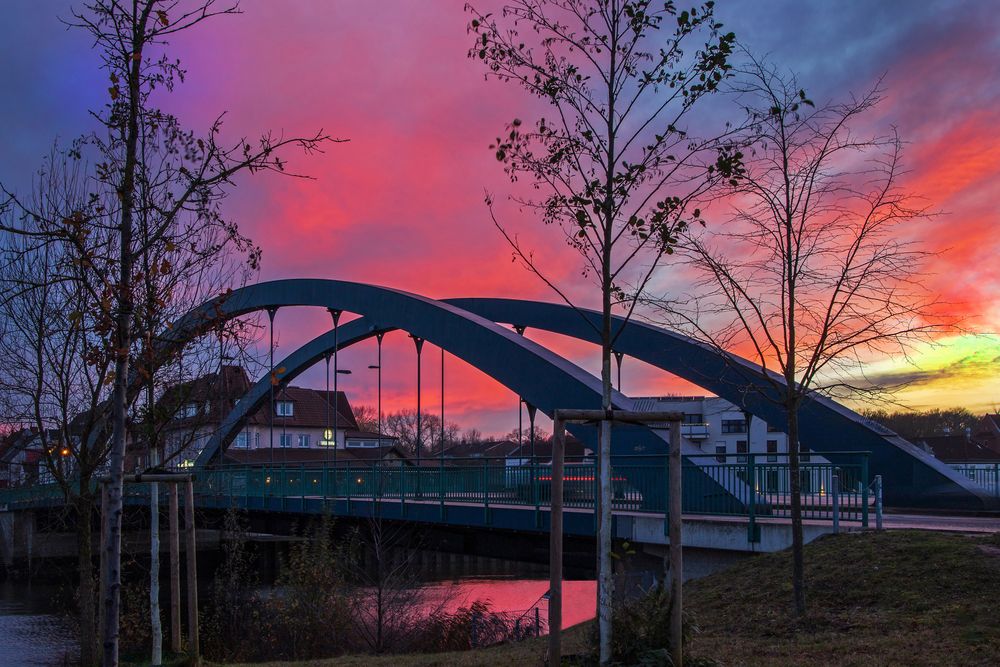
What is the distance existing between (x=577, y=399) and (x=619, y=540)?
5044 millimetres

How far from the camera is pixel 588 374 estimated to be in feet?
56.6

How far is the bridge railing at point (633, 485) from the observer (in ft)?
35.9

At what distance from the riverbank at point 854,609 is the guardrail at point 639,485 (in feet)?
4.00

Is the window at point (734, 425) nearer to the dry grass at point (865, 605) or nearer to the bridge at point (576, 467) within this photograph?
the bridge at point (576, 467)

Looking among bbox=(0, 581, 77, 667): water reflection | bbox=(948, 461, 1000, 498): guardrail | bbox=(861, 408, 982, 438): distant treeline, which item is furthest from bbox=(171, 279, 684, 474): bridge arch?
bbox=(861, 408, 982, 438): distant treeline

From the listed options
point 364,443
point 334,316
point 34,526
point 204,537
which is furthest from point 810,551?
point 364,443

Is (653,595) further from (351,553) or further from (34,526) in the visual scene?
(34,526)

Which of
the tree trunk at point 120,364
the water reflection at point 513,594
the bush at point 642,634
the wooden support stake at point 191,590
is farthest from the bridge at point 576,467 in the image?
the water reflection at point 513,594

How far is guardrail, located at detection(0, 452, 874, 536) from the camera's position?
1091 cm

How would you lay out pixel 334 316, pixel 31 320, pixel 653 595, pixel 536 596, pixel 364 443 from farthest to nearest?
pixel 364 443 < pixel 334 316 < pixel 536 596 < pixel 31 320 < pixel 653 595

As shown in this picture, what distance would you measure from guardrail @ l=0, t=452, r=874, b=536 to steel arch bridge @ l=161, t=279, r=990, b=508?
0.26m

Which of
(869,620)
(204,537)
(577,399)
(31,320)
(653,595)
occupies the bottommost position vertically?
(204,537)

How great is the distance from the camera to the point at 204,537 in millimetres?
35688

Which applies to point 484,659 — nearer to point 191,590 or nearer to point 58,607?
point 191,590
